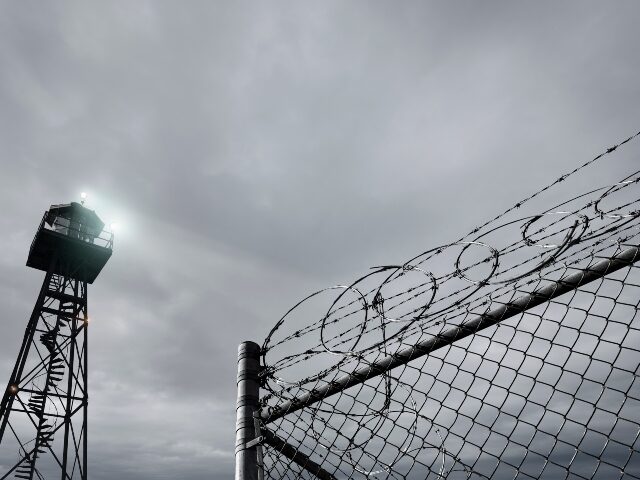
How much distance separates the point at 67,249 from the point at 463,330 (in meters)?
21.9

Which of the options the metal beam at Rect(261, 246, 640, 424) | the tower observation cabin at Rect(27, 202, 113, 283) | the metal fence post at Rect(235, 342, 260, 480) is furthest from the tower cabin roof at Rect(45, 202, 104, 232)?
the metal beam at Rect(261, 246, 640, 424)

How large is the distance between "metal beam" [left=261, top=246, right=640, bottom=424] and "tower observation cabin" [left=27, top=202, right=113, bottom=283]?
20.2 metres

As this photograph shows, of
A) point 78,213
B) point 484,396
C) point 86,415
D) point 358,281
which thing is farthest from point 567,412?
point 78,213

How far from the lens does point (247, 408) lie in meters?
3.46

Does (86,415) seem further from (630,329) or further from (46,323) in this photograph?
(630,329)

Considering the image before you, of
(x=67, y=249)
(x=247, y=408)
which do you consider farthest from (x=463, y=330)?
(x=67, y=249)

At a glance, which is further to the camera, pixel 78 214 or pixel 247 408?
pixel 78 214

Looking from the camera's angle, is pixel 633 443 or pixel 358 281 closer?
pixel 633 443

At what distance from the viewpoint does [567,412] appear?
6.91 ft

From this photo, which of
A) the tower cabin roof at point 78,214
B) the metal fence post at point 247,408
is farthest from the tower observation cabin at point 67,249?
the metal fence post at point 247,408

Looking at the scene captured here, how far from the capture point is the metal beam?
2121mm

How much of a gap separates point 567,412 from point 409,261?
1268 mm

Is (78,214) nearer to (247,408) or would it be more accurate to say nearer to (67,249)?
(67,249)

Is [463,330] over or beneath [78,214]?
beneath
